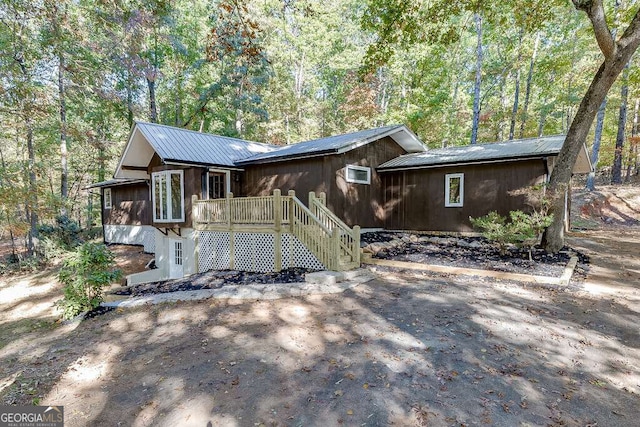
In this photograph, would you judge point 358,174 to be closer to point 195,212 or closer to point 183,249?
point 195,212

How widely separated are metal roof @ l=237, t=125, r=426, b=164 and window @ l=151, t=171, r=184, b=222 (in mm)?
2356

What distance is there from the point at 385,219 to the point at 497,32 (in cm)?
1656

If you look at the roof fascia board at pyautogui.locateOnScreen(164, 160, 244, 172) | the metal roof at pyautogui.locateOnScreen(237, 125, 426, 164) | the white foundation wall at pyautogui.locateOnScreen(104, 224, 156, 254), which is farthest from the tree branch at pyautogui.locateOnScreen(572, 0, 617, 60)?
the white foundation wall at pyautogui.locateOnScreen(104, 224, 156, 254)

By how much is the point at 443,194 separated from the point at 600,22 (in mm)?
6164

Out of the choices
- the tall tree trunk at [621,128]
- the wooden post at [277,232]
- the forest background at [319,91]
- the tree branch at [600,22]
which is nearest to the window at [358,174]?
the wooden post at [277,232]

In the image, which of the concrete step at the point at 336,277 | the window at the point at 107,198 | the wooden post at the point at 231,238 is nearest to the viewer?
the concrete step at the point at 336,277

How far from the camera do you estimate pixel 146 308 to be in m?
6.53

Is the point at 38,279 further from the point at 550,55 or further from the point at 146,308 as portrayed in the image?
the point at 550,55

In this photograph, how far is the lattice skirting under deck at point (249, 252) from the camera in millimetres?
8844

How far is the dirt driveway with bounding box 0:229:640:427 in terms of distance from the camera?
309 centimetres

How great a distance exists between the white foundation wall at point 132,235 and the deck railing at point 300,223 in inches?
321

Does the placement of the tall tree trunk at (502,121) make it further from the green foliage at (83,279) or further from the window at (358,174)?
the green foliage at (83,279)

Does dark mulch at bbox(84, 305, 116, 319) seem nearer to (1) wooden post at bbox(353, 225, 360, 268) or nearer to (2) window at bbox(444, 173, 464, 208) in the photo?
(1) wooden post at bbox(353, 225, 360, 268)

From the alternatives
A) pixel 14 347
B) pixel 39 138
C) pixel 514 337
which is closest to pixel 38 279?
pixel 14 347
